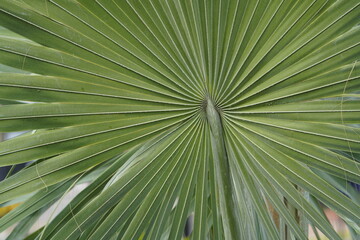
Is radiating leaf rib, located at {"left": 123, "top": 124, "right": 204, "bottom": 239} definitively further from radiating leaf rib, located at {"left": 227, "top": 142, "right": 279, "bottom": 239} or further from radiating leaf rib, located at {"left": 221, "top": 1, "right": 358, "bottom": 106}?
radiating leaf rib, located at {"left": 221, "top": 1, "right": 358, "bottom": 106}

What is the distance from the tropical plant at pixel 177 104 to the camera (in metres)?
0.66

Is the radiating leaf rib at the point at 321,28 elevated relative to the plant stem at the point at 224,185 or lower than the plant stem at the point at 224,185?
elevated

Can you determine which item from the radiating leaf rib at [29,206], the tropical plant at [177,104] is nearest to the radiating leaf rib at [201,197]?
the tropical plant at [177,104]

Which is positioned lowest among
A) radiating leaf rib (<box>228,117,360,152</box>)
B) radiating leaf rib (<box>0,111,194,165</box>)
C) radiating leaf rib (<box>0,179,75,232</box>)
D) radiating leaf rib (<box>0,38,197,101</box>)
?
radiating leaf rib (<box>0,179,75,232</box>)

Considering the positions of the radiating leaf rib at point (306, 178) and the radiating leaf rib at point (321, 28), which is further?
the radiating leaf rib at point (306, 178)

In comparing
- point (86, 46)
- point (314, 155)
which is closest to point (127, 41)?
point (86, 46)

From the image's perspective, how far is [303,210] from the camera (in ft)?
2.53

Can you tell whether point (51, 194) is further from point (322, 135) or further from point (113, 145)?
point (322, 135)

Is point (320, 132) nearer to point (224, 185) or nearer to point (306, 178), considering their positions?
point (306, 178)

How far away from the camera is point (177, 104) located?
2.51 feet

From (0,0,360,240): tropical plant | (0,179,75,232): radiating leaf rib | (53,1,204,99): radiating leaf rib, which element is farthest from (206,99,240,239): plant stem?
(0,179,75,232): radiating leaf rib

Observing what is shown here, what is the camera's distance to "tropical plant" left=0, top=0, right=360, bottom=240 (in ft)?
2.16

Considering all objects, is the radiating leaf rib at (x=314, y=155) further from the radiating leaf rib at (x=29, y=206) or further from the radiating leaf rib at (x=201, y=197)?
the radiating leaf rib at (x=29, y=206)

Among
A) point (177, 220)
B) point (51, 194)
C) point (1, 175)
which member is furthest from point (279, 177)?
point (1, 175)
